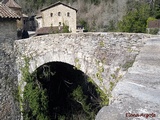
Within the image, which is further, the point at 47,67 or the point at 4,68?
the point at 47,67

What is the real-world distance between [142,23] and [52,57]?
13171 millimetres

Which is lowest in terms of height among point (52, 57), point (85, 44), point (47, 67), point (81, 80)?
point (81, 80)

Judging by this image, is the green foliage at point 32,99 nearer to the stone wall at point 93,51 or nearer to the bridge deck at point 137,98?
the stone wall at point 93,51

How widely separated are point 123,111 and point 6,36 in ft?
22.3

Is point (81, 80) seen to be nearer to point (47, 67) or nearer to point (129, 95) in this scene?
point (47, 67)

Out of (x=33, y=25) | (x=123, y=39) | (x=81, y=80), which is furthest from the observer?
(x=33, y=25)

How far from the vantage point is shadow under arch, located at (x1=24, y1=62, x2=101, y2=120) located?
970 centimetres

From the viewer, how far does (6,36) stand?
752 centimetres

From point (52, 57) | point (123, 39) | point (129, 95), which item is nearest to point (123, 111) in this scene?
point (129, 95)

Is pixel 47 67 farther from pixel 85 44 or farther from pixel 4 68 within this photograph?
pixel 85 44

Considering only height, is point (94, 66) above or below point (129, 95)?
below

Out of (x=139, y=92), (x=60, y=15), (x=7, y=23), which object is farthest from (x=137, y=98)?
(x=60, y=15)

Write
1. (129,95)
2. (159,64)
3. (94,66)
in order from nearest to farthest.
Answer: (129,95), (159,64), (94,66)

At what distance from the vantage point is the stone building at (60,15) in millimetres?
28609
